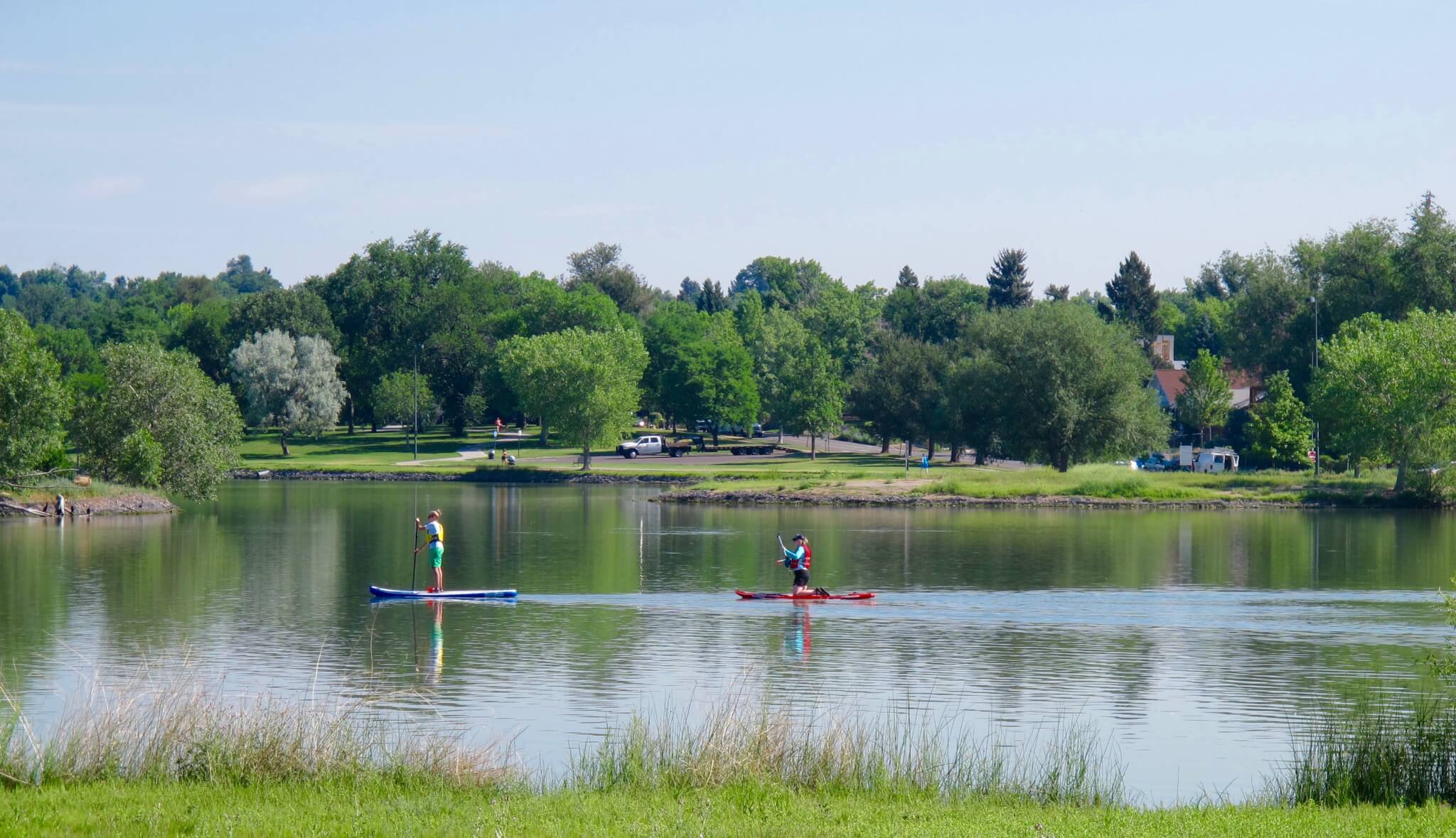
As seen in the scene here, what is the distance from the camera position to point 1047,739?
72.0ft

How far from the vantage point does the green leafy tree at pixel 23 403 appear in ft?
199

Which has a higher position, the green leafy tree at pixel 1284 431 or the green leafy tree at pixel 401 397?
the green leafy tree at pixel 401 397

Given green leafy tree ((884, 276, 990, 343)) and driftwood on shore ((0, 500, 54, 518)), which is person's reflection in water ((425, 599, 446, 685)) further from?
green leafy tree ((884, 276, 990, 343))

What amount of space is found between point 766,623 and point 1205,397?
8491cm

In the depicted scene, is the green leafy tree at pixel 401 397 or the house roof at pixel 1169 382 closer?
the green leafy tree at pixel 401 397


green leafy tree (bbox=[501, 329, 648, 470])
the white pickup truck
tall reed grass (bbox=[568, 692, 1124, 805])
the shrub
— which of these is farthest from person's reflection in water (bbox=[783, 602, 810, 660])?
the white pickup truck

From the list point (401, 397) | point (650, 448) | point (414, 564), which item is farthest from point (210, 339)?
point (414, 564)

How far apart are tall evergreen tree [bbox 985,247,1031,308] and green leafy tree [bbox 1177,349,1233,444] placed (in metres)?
29.9

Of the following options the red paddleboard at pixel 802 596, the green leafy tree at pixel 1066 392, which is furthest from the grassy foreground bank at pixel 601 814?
the green leafy tree at pixel 1066 392

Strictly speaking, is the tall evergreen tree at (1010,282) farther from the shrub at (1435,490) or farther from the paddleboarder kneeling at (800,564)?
the paddleboarder kneeling at (800,564)

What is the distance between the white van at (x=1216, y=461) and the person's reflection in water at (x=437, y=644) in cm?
7450

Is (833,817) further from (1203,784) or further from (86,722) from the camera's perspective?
(86,722)

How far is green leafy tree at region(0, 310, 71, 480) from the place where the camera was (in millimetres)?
60656

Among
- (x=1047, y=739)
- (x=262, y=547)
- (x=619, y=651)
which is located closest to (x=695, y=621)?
(x=619, y=651)
